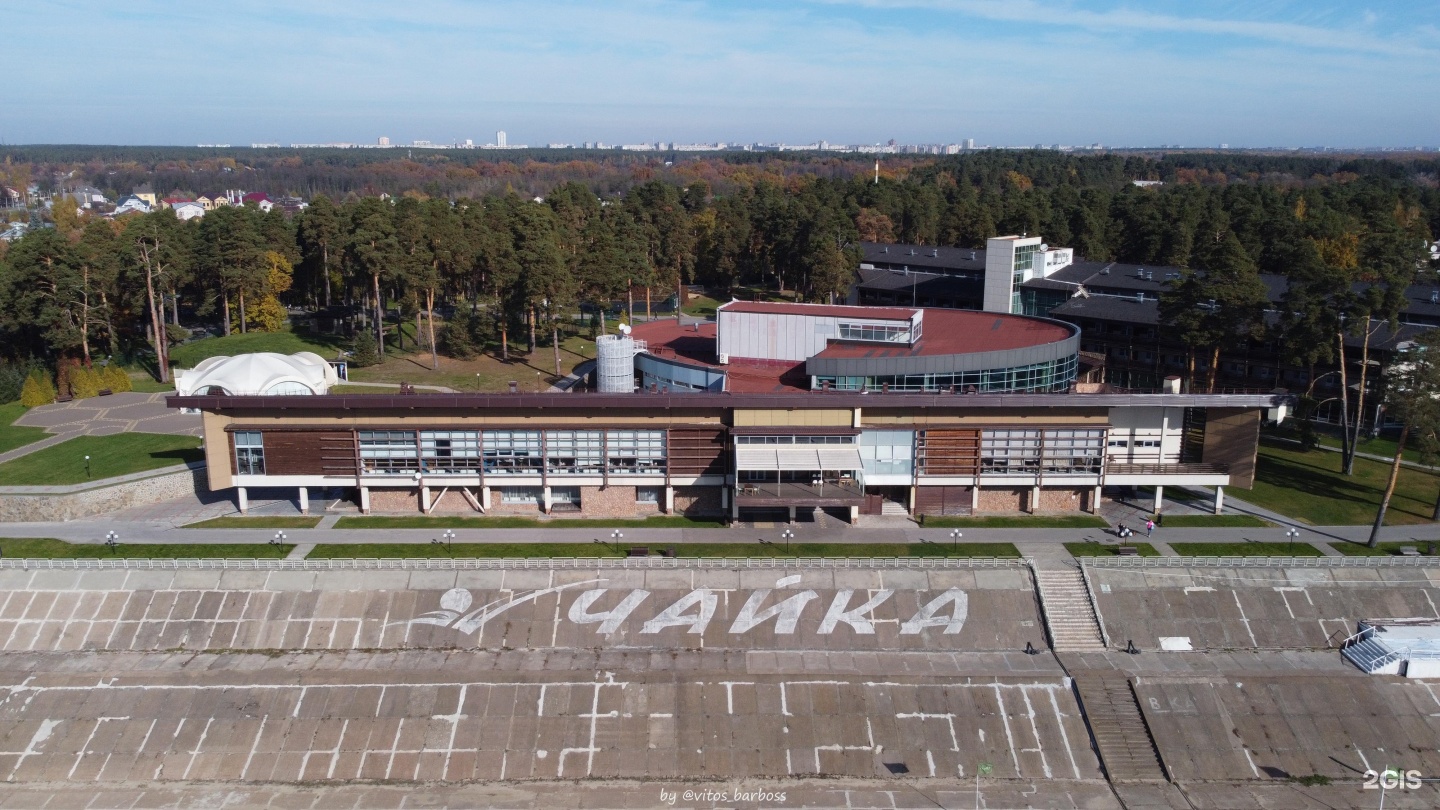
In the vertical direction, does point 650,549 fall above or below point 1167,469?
below

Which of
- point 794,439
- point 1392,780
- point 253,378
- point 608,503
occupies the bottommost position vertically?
point 1392,780

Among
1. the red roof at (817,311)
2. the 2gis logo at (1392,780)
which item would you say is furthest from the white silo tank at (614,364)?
the 2gis logo at (1392,780)

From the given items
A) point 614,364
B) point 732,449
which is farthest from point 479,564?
point 614,364

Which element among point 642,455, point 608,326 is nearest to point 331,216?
point 608,326

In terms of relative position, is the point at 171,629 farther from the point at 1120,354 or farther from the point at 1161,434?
the point at 1120,354

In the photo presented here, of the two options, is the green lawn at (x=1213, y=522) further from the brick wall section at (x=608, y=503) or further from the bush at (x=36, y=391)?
the bush at (x=36, y=391)

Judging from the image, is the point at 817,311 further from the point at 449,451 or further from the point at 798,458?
the point at 449,451
